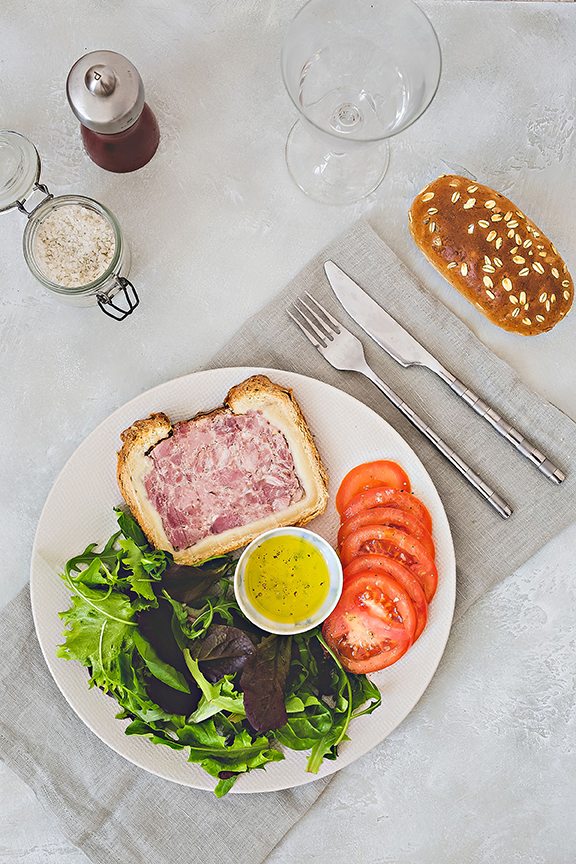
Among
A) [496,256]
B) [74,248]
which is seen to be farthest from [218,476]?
[496,256]

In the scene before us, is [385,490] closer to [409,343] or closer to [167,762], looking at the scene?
[409,343]

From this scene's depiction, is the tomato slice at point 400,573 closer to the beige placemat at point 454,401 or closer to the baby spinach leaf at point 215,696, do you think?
the beige placemat at point 454,401

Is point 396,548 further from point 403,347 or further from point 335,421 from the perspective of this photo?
point 403,347

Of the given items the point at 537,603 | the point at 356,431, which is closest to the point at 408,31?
the point at 356,431

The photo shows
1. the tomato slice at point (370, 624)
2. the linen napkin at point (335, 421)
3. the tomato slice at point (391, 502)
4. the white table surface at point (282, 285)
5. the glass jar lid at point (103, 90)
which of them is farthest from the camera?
the white table surface at point (282, 285)

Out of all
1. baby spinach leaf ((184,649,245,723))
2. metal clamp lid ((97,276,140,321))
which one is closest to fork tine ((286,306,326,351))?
metal clamp lid ((97,276,140,321))

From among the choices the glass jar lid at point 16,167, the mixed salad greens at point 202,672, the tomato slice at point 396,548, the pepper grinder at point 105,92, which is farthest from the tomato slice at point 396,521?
the glass jar lid at point 16,167
